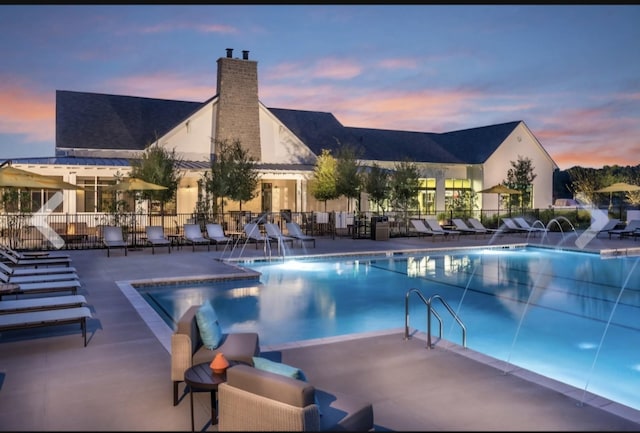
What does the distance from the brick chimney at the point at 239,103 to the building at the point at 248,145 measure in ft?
0.17

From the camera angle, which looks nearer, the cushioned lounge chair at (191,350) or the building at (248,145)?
the cushioned lounge chair at (191,350)

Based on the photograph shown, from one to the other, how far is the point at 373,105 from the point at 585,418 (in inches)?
1372

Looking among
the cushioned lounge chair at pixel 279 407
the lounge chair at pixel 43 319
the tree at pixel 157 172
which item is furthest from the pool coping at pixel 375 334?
the tree at pixel 157 172

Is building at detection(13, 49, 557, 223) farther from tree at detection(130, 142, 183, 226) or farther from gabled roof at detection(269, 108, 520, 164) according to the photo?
tree at detection(130, 142, 183, 226)

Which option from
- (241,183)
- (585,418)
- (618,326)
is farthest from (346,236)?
(585,418)

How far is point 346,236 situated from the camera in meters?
24.2

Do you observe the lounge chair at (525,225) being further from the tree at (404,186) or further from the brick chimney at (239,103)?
the brick chimney at (239,103)

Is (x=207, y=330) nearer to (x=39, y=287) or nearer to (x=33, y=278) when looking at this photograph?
(x=39, y=287)

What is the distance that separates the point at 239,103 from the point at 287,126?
4.55 metres

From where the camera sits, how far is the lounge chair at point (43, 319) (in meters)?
6.47

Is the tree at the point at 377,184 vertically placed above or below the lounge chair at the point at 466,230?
above

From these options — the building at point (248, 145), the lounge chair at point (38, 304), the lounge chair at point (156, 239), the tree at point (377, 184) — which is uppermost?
the building at point (248, 145)

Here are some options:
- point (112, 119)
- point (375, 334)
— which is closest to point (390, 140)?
point (112, 119)

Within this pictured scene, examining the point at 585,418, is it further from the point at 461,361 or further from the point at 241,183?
the point at 241,183
